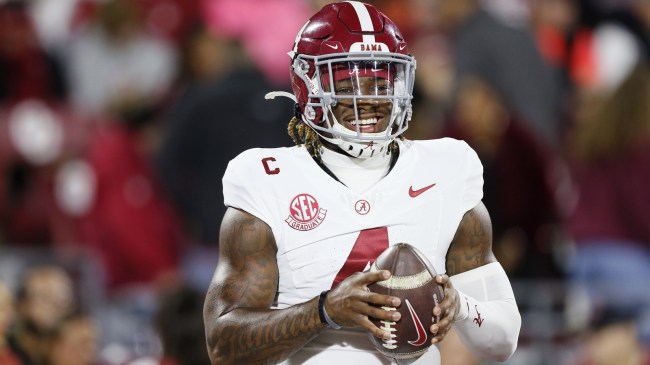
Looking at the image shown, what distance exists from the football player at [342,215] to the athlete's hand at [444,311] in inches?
1.4

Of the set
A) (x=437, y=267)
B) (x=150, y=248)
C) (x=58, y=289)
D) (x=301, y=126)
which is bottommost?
(x=150, y=248)

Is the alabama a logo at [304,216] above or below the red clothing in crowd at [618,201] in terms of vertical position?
above

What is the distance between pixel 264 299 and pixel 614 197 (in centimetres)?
453

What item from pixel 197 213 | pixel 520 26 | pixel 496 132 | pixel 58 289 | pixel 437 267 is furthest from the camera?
pixel 520 26

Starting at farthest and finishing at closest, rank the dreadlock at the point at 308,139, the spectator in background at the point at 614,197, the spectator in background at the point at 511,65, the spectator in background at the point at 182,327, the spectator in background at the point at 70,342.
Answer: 1. the spectator in background at the point at 511,65
2. the spectator in background at the point at 614,197
3. the spectator in background at the point at 70,342
4. the spectator in background at the point at 182,327
5. the dreadlock at the point at 308,139

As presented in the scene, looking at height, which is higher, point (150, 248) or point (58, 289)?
point (58, 289)

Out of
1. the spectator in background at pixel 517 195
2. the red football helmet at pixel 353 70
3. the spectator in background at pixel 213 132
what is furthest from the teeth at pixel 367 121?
the spectator in background at pixel 517 195

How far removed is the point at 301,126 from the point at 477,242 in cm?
67

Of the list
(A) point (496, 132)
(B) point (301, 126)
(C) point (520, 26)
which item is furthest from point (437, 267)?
(C) point (520, 26)

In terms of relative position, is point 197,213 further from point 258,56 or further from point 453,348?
point 453,348

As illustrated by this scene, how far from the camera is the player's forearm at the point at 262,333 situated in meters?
4.17

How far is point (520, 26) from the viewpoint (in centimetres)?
964

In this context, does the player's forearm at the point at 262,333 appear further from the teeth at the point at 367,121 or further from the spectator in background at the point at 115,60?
the spectator in background at the point at 115,60

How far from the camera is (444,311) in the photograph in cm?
409
